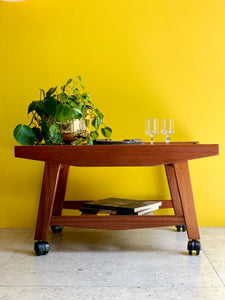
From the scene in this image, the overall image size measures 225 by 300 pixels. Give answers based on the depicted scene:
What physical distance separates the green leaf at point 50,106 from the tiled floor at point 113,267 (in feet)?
2.10

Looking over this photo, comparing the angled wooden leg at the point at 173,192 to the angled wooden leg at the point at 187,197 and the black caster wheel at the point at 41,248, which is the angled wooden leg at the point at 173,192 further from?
the black caster wheel at the point at 41,248

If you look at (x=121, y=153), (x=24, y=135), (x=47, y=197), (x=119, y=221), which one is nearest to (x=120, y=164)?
(x=121, y=153)

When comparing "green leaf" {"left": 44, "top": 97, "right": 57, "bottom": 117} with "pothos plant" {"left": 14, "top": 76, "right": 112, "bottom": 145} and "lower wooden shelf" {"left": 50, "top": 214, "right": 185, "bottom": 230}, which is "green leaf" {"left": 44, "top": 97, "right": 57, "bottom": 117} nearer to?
"pothos plant" {"left": 14, "top": 76, "right": 112, "bottom": 145}

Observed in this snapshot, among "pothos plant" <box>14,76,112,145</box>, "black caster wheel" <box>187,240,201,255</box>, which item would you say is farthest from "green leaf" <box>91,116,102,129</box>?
"black caster wheel" <box>187,240,201,255</box>

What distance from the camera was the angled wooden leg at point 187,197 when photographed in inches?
67.5

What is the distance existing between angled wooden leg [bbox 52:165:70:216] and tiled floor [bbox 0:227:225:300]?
0.47 feet

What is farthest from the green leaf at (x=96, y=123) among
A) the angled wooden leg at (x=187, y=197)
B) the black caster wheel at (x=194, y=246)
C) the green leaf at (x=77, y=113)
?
the black caster wheel at (x=194, y=246)

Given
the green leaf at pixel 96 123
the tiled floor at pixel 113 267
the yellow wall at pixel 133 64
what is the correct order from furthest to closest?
the yellow wall at pixel 133 64 → the green leaf at pixel 96 123 → the tiled floor at pixel 113 267

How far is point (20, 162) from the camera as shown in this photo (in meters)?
2.31

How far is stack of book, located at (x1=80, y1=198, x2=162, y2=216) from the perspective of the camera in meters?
1.85

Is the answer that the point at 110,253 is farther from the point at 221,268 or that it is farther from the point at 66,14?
the point at 66,14

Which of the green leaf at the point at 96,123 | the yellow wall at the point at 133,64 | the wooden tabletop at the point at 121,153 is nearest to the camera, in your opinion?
the wooden tabletop at the point at 121,153

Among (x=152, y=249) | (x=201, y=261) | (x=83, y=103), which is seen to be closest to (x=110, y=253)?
(x=152, y=249)

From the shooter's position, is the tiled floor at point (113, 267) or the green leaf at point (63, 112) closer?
the tiled floor at point (113, 267)
